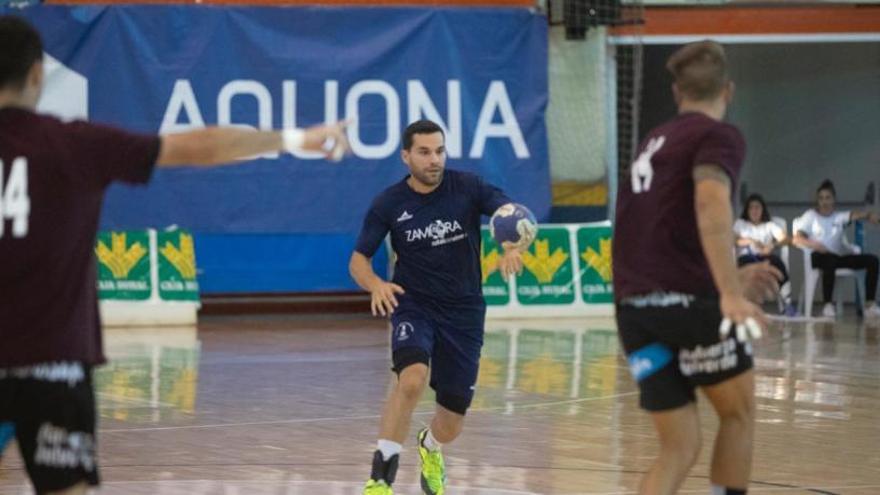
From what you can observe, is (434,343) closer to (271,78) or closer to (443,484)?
(443,484)

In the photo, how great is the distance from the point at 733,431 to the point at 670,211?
930mm

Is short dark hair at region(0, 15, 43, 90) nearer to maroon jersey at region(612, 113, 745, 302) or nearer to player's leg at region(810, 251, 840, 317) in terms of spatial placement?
maroon jersey at region(612, 113, 745, 302)

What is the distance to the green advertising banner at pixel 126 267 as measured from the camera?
21406 millimetres

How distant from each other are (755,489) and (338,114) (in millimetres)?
14139

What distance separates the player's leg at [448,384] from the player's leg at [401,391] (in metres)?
0.14

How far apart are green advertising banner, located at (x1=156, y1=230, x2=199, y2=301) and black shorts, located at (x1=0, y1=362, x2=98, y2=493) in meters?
16.2

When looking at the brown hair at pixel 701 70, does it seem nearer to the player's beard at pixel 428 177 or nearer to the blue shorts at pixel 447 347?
the player's beard at pixel 428 177

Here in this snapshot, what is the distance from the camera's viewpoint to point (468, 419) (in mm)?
12898

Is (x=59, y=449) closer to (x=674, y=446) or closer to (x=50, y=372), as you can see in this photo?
(x=50, y=372)

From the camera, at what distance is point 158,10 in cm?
2252

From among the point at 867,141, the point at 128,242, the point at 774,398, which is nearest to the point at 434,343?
the point at 774,398

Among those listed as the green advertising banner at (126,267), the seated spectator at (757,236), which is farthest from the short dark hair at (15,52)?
the seated spectator at (757,236)

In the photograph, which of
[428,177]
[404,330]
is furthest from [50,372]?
[428,177]

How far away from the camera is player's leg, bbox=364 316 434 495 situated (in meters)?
9.01
